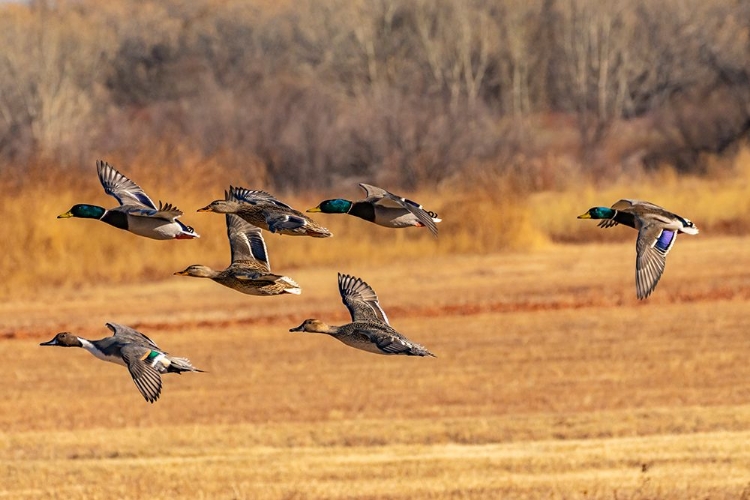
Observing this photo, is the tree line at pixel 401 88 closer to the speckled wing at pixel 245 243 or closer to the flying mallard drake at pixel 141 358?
the speckled wing at pixel 245 243

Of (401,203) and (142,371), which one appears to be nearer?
(142,371)

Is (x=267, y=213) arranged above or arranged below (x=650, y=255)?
above

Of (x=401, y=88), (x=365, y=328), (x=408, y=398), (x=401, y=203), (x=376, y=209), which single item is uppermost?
(x=401, y=88)

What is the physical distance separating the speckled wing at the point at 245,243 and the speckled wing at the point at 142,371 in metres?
0.98

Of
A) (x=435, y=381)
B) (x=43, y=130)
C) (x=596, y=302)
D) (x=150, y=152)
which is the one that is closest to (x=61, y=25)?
(x=43, y=130)

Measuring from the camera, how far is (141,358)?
8.55m

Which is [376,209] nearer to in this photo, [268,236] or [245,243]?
[245,243]

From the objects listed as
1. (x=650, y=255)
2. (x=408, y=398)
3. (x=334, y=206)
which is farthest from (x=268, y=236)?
(x=650, y=255)

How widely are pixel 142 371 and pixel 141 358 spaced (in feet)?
0.53

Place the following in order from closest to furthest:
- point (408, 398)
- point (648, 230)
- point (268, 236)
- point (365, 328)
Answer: point (648, 230), point (365, 328), point (408, 398), point (268, 236)

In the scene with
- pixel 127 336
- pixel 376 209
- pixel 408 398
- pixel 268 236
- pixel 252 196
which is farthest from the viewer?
pixel 268 236

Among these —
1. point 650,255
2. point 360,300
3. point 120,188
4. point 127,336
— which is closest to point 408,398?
point 360,300

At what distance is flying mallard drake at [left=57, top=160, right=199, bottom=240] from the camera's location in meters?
8.95

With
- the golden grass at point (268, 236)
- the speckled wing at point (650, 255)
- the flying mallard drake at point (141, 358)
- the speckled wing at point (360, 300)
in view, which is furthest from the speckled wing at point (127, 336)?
the golden grass at point (268, 236)
